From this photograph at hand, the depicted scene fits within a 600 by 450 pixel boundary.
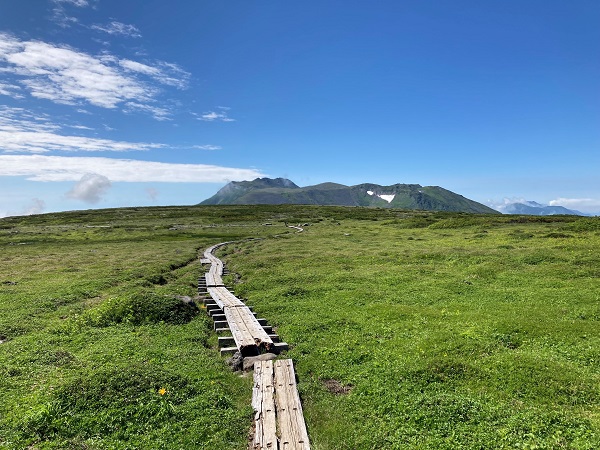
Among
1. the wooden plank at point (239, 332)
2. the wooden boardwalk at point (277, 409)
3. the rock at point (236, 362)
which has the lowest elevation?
the rock at point (236, 362)

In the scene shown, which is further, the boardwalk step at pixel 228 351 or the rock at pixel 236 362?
the boardwalk step at pixel 228 351

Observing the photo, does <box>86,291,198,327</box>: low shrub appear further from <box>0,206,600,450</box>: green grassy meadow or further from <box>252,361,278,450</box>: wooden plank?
<box>252,361,278,450</box>: wooden plank

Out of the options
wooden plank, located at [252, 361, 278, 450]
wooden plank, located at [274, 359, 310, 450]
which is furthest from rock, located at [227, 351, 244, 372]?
wooden plank, located at [274, 359, 310, 450]

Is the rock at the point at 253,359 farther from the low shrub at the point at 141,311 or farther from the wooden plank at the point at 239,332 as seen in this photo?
the low shrub at the point at 141,311

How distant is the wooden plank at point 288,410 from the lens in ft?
37.6

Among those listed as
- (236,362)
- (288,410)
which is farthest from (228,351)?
(288,410)

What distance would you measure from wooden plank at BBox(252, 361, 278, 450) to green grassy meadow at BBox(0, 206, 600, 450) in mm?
527

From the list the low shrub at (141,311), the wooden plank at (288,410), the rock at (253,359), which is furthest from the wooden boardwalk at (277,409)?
the low shrub at (141,311)

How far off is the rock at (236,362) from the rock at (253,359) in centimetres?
23

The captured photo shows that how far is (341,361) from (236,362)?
490cm

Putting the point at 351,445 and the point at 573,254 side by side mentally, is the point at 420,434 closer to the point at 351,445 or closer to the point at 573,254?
the point at 351,445

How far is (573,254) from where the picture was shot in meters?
38.8

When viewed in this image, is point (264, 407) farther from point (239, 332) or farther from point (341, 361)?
point (239, 332)

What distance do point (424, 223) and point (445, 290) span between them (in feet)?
219
